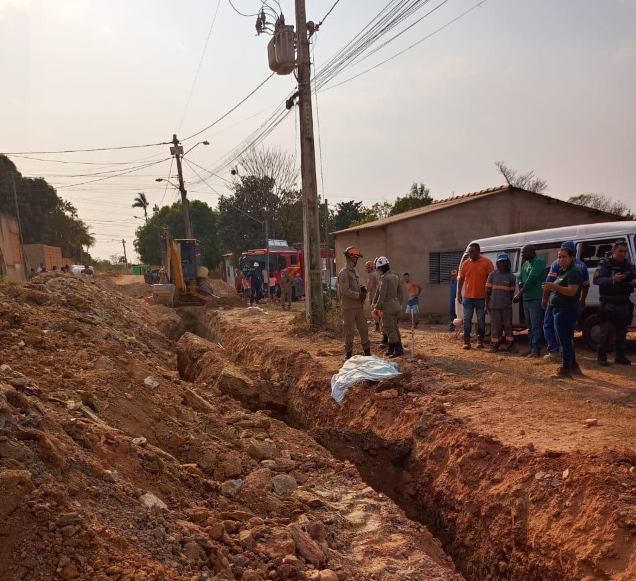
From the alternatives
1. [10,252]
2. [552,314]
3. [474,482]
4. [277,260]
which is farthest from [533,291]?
[10,252]

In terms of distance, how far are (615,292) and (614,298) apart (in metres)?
0.08

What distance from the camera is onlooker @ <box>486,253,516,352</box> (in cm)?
769

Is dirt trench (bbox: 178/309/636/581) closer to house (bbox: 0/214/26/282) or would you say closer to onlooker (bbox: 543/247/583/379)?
onlooker (bbox: 543/247/583/379)

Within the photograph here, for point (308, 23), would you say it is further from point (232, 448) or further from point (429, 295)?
point (232, 448)

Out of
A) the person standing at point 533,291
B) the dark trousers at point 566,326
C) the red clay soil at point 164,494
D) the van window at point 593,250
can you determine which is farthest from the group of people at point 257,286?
the red clay soil at point 164,494

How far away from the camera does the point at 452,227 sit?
523 inches

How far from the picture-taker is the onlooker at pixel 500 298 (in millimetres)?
7688

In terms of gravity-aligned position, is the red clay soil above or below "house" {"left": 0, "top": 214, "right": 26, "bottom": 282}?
below

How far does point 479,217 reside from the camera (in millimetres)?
13266

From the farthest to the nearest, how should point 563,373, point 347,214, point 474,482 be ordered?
1. point 347,214
2. point 563,373
3. point 474,482

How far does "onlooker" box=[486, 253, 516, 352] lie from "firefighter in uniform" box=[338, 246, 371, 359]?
6.70 ft

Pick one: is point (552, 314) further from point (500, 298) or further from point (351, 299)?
point (351, 299)

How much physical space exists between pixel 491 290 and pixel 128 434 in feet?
19.6

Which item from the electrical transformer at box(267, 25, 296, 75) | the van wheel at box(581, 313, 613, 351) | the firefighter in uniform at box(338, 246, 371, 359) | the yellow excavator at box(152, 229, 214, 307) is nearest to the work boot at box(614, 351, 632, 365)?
the van wheel at box(581, 313, 613, 351)
